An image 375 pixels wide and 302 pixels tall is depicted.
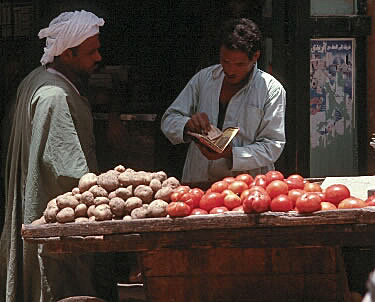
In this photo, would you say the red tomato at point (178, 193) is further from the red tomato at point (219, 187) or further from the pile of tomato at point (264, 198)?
the red tomato at point (219, 187)

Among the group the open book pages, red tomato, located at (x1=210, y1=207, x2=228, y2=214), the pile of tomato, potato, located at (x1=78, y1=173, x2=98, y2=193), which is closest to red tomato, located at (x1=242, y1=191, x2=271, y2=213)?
the pile of tomato

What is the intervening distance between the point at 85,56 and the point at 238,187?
135 cm

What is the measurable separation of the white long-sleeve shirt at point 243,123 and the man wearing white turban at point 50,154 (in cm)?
68

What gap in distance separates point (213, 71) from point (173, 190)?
1410mm

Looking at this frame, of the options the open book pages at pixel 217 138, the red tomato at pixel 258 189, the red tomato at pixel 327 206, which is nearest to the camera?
the red tomato at pixel 327 206

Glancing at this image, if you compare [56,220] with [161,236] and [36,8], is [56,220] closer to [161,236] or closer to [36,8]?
[161,236]

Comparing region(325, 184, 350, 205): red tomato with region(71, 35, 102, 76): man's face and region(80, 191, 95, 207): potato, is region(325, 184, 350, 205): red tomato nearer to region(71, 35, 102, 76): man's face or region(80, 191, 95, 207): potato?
region(80, 191, 95, 207): potato

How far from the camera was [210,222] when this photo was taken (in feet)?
13.2

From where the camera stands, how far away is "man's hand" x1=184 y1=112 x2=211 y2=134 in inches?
200

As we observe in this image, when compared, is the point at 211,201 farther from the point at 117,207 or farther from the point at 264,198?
the point at 117,207

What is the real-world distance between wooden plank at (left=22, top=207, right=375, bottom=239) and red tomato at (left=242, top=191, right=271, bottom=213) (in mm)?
26

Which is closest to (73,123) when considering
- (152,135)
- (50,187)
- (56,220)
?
(50,187)

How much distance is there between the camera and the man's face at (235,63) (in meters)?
5.21

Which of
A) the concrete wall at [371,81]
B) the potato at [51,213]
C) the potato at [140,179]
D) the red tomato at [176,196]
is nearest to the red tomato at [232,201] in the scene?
the red tomato at [176,196]
